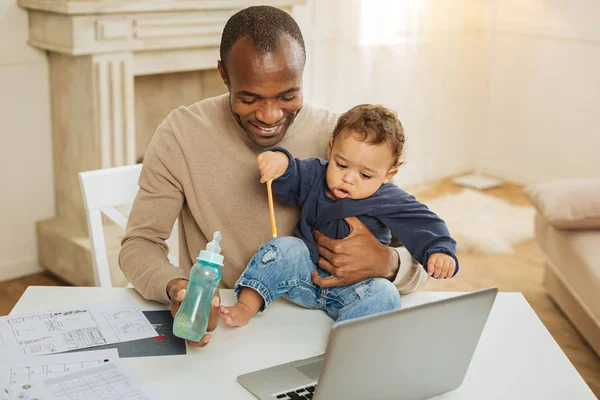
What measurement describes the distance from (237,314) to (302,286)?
15cm

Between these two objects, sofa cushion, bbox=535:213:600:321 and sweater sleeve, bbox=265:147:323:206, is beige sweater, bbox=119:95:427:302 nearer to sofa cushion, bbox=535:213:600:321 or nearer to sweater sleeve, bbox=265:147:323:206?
sweater sleeve, bbox=265:147:323:206

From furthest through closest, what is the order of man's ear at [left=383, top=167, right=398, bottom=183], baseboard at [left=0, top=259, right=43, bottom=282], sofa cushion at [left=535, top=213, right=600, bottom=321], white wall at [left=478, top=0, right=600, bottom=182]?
white wall at [left=478, top=0, right=600, bottom=182] < baseboard at [left=0, top=259, right=43, bottom=282] < sofa cushion at [left=535, top=213, right=600, bottom=321] < man's ear at [left=383, top=167, right=398, bottom=183]

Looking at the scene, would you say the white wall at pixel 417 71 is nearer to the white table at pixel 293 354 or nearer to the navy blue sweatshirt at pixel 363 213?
the navy blue sweatshirt at pixel 363 213

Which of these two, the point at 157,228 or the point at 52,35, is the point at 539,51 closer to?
the point at 52,35

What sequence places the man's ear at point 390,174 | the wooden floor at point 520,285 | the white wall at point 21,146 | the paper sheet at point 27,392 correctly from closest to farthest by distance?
the paper sheet at point 27,392, the man's ear at point 390,174, the wooden floor at point 520,285, the white wall at point 21,146

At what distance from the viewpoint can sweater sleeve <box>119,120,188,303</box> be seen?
1518 millimetres

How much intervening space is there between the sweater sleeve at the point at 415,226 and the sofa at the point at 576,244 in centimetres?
139

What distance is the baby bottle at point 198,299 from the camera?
1175mm

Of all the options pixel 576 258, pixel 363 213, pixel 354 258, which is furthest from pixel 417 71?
pixel 354 258

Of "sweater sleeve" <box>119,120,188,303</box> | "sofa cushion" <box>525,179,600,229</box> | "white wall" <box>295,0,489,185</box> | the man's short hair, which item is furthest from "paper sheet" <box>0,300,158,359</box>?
"white wall" <box>295,0,489,185</box>

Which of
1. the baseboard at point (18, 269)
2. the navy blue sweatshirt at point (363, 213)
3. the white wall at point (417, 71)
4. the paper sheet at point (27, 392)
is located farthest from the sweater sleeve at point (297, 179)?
the white wall at point (417, 71)

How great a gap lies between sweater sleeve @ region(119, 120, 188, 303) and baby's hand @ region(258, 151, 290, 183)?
0.24 m

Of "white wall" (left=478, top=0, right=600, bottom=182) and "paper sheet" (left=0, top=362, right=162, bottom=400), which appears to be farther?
"white wall" (left=478, top=0, right=600, bottom=182)

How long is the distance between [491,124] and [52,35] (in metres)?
3.24
